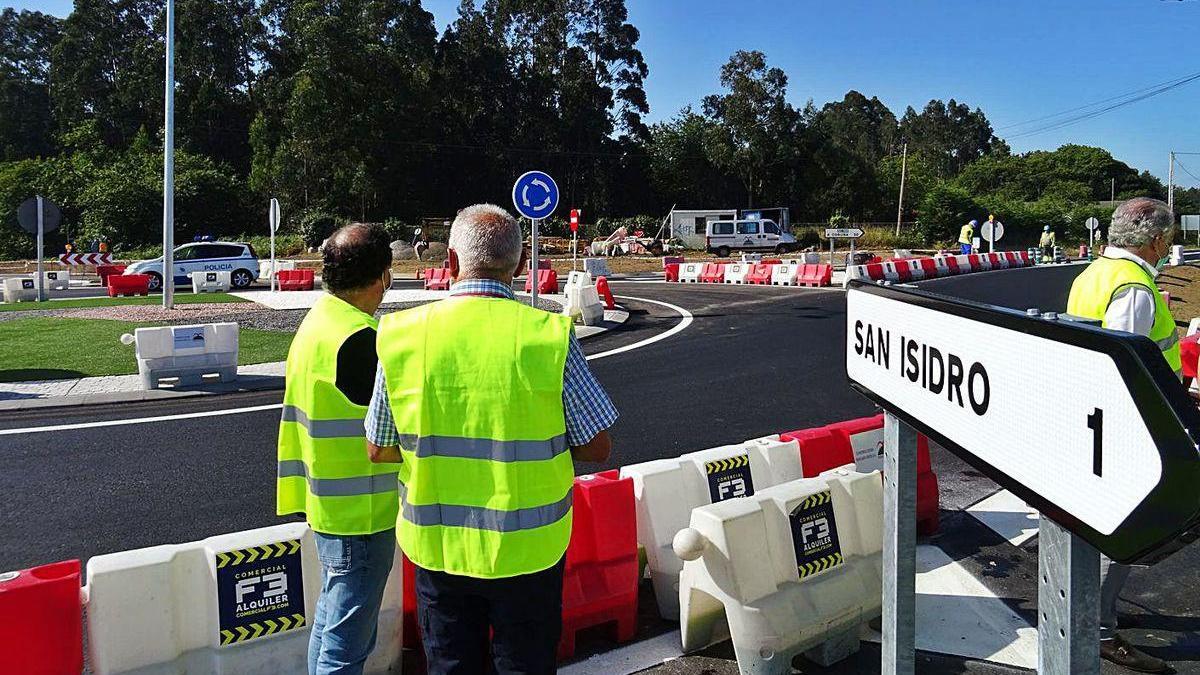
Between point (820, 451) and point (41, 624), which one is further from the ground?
point (820, 451)

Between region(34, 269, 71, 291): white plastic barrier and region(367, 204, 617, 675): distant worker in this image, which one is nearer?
region(367, 204, 617, 675): distant worker

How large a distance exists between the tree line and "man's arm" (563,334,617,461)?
53260 millimetres

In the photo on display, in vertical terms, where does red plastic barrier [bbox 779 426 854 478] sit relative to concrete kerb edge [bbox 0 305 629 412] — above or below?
above

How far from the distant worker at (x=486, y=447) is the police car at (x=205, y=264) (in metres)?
27.2

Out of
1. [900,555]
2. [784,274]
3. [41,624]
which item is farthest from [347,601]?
[784,274]

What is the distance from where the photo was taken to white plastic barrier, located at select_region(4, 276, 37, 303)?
2303 centimetres

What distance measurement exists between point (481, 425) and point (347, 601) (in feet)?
3.07

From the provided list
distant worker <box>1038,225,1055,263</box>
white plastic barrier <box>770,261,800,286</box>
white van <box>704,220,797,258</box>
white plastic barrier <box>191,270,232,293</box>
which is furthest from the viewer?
white van <box>704,220,797,258</box>

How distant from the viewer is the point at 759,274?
27438mm

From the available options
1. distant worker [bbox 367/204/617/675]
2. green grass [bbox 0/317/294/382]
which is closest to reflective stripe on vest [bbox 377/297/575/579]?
distant worker [bbox 367/204/617/675]

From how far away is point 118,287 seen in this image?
23641 mm

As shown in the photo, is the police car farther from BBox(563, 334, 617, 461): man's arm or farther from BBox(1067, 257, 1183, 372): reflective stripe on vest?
BBox(563, 334, 617, 461): man's arm

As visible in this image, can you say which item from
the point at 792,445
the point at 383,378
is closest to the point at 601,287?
the point at 792,445

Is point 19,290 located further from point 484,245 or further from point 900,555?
point 900,555
